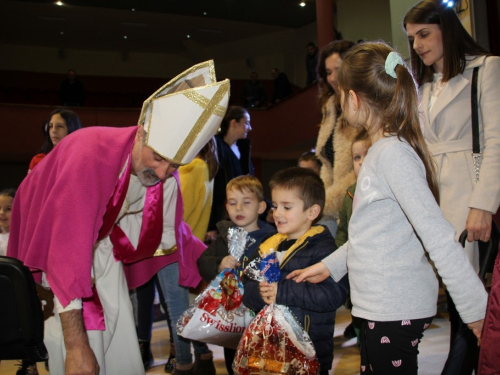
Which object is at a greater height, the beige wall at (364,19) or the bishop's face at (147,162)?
the beige wall at (364,19)

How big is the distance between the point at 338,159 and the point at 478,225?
1.23m

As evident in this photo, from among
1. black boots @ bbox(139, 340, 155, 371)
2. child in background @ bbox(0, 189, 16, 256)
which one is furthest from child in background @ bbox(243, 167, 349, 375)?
child in background @ bbox(0, 189, 16, 256)

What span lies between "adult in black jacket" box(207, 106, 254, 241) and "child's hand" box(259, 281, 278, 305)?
1654mm

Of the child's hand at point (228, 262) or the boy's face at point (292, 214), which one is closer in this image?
the boy's face at point (292, 214)

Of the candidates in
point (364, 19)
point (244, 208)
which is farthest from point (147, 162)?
point (364, 19)

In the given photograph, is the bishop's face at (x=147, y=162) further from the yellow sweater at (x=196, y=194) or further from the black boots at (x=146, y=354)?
the black boots at (x=146, y=354)

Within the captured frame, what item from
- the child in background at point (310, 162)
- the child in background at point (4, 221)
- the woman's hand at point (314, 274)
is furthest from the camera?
the child in background at point (310, 162)

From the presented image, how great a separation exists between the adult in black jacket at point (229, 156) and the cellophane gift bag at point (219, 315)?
1.27 m

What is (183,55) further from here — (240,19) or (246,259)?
(246,259)

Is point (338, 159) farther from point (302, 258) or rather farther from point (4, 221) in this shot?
point (4, 221)

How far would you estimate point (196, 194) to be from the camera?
364 centimetres

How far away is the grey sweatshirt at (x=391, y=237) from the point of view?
1563 millimetres

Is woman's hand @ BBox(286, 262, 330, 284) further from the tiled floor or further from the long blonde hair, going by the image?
the tiled floor

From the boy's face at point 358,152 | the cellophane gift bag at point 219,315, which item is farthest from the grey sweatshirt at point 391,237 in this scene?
the boy's face at point 358,152
